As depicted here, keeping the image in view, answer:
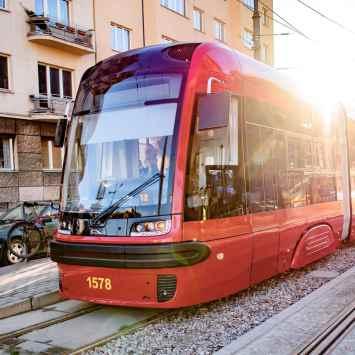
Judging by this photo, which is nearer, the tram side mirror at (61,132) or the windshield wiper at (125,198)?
the windshield wiper at (125,198)

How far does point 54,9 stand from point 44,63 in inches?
91.0

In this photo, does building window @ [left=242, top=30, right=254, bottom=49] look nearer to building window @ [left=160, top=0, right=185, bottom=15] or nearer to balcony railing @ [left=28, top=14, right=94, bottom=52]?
building window @ [left=160, top=0, right=185, bottom=15]

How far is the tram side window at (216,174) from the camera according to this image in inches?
221

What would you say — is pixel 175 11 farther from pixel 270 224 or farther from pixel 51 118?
pixel 270 224

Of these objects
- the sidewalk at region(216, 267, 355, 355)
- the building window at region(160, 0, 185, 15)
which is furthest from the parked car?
the building window at region(160, 0, 185, 15)

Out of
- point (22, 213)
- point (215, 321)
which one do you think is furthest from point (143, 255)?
point (22, 213)

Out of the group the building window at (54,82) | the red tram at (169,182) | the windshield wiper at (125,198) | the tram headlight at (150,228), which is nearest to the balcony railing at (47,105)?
the building window at (54,82)

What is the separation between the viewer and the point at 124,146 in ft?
19.1

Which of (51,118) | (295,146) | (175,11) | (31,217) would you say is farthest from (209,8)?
(295,146)

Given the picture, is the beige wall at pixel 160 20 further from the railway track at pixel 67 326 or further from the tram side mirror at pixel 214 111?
the tram side mirror at pixel 214 111

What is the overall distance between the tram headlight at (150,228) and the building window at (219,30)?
2703 centimetres

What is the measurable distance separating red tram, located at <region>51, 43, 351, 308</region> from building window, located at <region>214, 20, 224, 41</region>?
2530cm

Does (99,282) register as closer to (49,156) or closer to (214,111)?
(214,111)

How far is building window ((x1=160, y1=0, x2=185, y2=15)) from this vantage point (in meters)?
26.3
